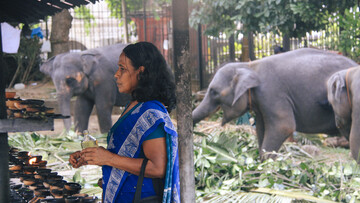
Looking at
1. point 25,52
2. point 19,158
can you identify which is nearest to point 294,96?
point 19,158

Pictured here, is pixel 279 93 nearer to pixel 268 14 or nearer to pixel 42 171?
pixel 268 14

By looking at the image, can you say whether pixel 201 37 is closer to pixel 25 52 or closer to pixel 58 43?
pixel 58 43

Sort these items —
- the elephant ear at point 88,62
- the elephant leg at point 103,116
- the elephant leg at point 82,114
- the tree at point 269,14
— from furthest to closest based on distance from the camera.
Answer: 1. the elephant leg at point 82,114
2. the elephant leg at point 103,116
3. the elephant ear at point 88,62
4. the tree at point 269,14

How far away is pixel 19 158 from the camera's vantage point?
4488mm

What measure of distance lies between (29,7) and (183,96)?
1.35 meters

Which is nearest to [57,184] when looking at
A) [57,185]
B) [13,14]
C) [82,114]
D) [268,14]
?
[57,185]

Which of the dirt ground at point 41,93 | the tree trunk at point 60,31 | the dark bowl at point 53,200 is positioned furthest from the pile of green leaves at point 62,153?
the tree trunk at point 60,31

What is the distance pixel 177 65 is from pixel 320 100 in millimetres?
4407

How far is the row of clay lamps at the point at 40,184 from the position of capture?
351cm

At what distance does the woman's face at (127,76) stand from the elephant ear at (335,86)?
16.8 ft

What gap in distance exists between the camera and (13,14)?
4594 mm

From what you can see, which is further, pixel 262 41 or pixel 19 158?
pixel 262 41

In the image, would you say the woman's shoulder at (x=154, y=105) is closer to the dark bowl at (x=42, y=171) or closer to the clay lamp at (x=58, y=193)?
the clay lamp at (x=58, y=193)

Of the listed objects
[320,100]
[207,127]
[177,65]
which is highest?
[177,65]
